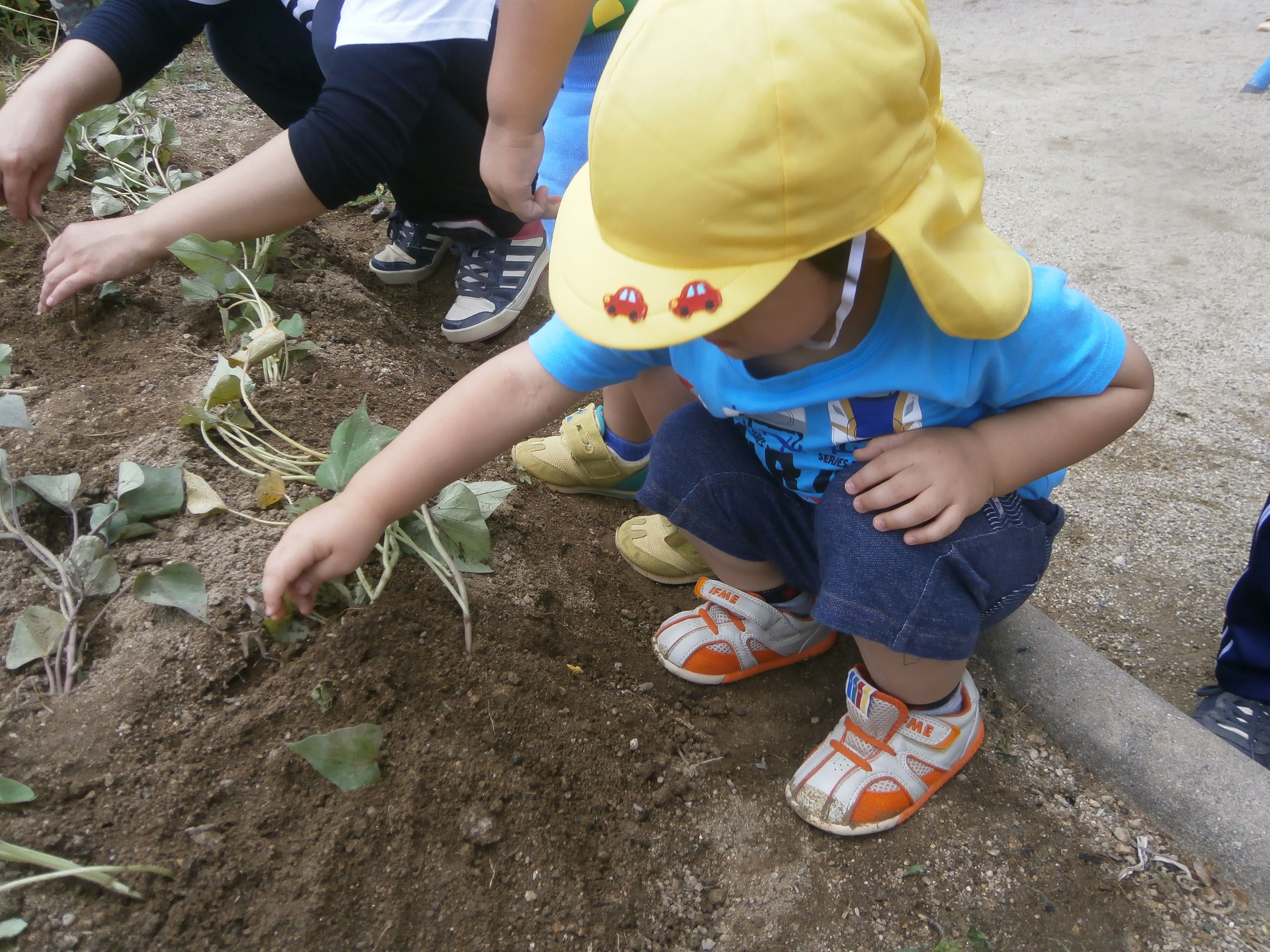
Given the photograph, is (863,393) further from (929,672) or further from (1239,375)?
(1239,375)

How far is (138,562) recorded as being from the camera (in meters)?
1.22

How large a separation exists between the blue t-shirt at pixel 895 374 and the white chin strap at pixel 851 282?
0.24ft

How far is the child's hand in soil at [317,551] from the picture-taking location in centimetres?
100

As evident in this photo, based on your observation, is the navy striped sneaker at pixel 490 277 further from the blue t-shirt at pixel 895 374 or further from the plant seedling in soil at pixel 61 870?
the plant seedling in soil at pixel 61 870

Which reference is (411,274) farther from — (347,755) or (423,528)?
(347,755)

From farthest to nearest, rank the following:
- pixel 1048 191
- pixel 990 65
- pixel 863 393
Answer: pixel 990 65, pixel 1048 191, pixel 863 393

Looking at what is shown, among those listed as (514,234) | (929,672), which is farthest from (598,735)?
(514,234)

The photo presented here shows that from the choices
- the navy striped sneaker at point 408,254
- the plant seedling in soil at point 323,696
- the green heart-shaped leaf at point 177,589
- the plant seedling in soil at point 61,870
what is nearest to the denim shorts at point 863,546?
the plant seedling in soil at point 323,696

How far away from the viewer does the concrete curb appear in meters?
1.06

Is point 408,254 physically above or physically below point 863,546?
below

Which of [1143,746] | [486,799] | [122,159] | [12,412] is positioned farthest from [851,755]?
[122,159]

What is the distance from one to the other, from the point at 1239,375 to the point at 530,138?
5.83 feet

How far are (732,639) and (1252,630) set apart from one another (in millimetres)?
797

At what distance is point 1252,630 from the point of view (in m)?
1.31
